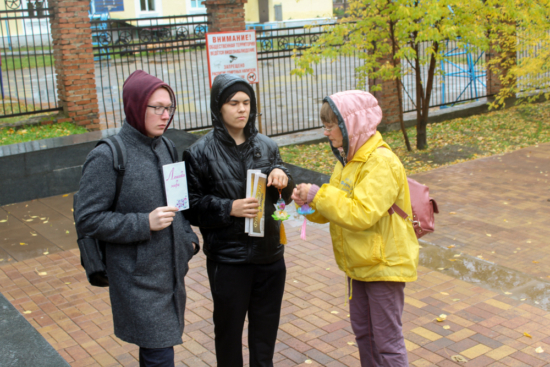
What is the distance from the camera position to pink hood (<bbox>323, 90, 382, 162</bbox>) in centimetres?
276

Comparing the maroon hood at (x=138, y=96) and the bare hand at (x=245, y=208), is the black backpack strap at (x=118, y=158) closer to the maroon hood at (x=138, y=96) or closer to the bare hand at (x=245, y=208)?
the maroon hood at (x=138, y=96)

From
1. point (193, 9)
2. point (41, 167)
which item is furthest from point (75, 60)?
point (193, 9)

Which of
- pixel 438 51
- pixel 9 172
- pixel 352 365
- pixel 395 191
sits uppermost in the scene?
pixel 438 51

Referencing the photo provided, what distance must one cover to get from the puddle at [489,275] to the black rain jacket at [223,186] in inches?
106

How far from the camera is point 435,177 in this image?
8594 millimetres

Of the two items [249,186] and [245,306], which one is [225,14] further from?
[245,306]

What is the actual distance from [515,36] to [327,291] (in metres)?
9.24

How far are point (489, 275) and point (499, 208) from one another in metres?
2.21

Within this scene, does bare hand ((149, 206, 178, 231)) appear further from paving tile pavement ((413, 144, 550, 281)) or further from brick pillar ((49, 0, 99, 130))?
brick pillar ((49, 0, 99, 130))

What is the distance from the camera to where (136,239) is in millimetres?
2479

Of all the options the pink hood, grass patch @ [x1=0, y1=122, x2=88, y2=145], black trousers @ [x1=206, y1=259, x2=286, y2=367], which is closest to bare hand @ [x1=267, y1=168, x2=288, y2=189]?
the pink hood

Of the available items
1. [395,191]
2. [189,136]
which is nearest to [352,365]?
[395,191]

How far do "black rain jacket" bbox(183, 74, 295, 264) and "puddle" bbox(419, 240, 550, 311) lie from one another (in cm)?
269

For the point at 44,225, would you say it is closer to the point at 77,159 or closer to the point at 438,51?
the point at 77,159
